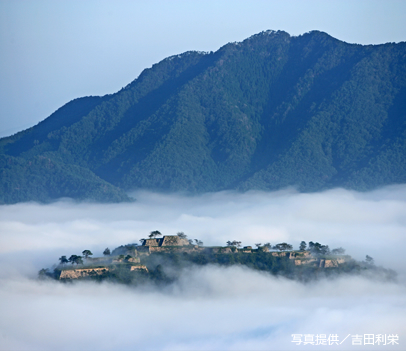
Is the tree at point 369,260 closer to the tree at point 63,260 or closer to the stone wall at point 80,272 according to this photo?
the stone wall at point 80,272

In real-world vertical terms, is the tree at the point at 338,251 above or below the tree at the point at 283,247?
below

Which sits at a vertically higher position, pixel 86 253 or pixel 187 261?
pixel 86 253

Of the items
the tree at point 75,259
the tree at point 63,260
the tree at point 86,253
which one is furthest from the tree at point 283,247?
the tree at point 63,260

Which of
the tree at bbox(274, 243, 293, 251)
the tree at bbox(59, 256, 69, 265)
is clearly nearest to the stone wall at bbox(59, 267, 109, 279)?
the tree at bbox(59, 256, 69, 265)

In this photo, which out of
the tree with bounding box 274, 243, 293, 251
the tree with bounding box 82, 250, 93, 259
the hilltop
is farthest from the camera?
the tree with bounding box 274, 243, 293, 251

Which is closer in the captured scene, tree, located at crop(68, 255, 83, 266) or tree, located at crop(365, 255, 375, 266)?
tree, located at crop(68, 255, 83, 266)

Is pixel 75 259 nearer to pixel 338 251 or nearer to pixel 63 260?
pixel 63 260

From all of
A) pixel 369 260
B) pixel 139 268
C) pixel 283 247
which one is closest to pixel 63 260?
pixel 139 268

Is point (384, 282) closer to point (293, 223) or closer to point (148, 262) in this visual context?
point (148, 262)

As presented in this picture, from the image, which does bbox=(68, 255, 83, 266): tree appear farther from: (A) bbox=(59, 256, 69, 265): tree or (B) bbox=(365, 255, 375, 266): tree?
(B) bbox=(365, 255, 375, 266): tree
